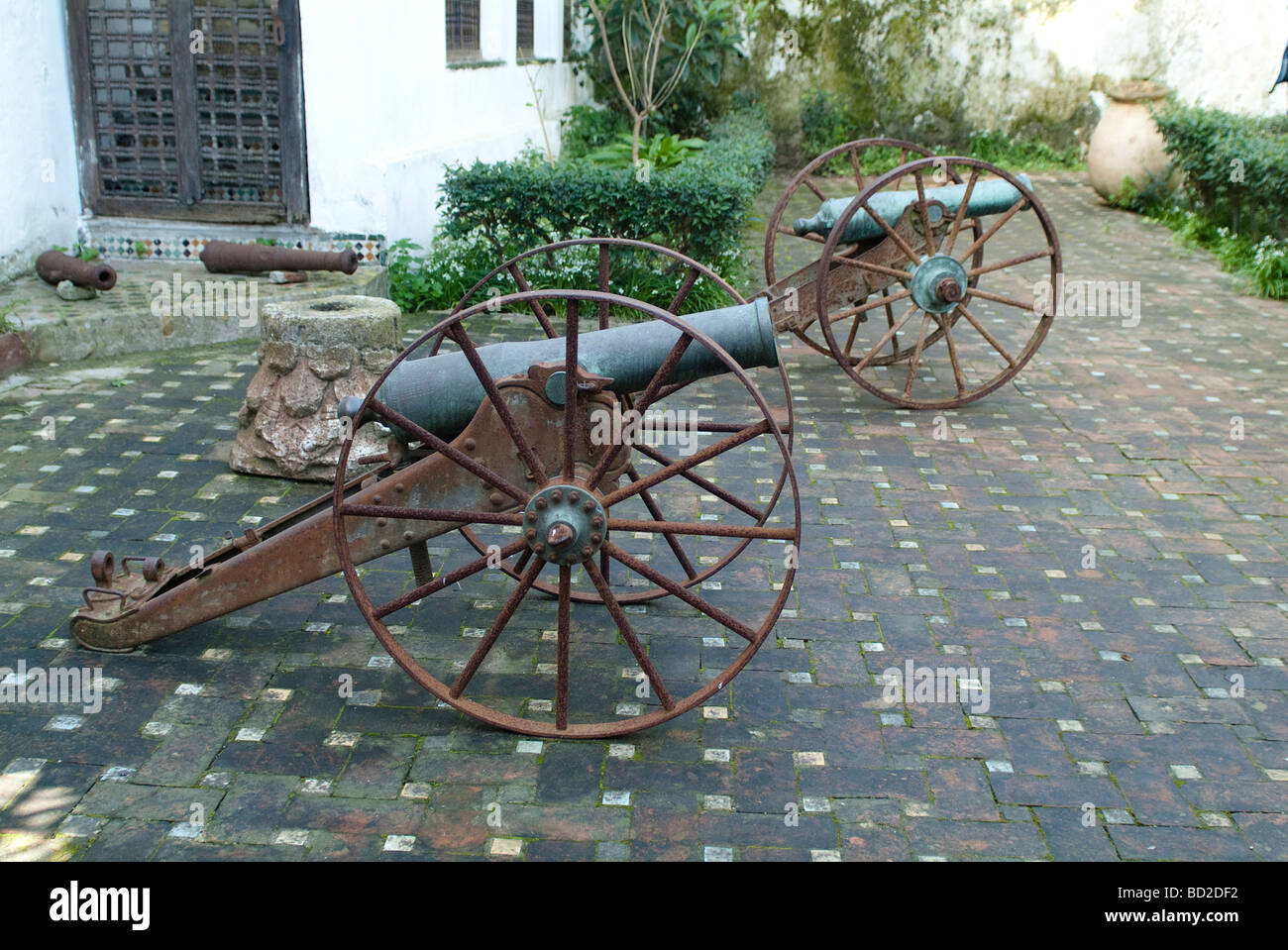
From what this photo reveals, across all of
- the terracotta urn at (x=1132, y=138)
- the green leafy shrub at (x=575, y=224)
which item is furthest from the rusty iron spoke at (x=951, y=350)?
the terracotta urn at (x=1132, y=138)

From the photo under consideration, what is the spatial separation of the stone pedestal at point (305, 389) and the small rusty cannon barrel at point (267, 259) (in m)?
2.33

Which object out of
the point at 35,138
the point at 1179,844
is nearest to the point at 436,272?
the point at 35,138

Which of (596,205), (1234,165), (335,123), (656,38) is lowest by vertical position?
(596,205)

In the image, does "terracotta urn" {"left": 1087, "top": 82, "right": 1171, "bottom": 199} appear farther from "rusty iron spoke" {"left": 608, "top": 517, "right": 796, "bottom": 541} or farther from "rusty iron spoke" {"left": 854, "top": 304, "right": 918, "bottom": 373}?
"rusty iron spoke" {"left": 608, "top": 517, "right": 796, "bottom": 541}

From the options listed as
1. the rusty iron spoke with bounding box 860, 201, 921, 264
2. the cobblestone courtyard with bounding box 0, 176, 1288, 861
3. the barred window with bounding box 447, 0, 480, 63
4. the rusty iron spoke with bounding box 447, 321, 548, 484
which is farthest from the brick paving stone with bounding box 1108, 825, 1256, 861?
the barred window with bounding box 447, 0, 480, 63

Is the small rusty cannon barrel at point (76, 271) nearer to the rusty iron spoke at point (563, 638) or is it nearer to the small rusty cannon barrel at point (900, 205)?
the small rusty cannon barrel at point (900, 205)

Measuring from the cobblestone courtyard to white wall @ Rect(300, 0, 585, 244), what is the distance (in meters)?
2.69

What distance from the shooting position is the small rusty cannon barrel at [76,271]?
758 centimetres

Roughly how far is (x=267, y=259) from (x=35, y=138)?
175 cm

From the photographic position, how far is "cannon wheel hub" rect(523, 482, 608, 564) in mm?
3457

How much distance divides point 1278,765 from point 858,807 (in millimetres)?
1311

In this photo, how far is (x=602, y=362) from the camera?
364 cm

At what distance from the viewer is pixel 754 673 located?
4.02 meters

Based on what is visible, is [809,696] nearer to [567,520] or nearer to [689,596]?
[689,596]
